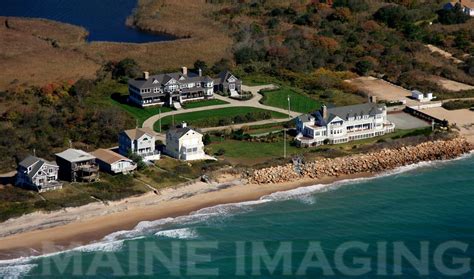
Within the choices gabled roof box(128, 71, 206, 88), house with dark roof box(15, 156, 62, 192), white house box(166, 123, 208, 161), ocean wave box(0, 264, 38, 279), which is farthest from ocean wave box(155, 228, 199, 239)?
gabled roof box(128, 71, 206, 88)

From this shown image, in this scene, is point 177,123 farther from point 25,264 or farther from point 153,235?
point 25,264

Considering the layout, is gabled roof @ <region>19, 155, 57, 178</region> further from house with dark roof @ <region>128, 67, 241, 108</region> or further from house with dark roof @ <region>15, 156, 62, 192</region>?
house with dark roof @ <region>128, 67, 241, 108</region>

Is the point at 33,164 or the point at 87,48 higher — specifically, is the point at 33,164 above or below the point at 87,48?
above

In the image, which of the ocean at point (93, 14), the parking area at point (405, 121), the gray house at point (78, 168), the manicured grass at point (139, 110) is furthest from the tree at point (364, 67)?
the gray house at point (78, 168)

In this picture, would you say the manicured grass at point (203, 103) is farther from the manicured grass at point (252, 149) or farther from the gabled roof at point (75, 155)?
the gabled roof at point (75, 155)

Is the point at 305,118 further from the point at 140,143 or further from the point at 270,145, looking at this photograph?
the point at 140,143

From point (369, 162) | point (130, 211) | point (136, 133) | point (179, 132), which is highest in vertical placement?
point (136, 133)

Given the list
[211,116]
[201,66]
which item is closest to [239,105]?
[211,116]
